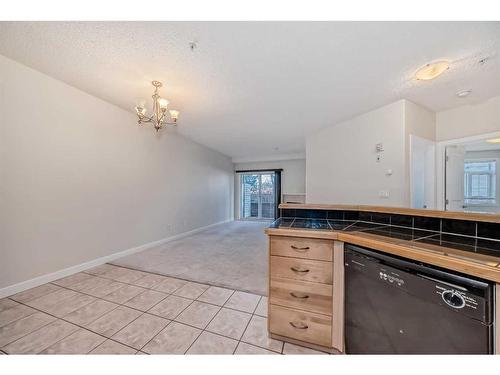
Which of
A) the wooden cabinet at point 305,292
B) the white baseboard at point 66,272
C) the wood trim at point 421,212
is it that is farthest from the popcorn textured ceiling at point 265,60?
the white baseboard at point 66,272

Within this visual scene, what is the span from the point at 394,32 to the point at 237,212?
6.21 metres

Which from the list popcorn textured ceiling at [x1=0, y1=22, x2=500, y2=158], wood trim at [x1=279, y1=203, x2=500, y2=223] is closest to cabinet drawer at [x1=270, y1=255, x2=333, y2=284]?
wood trim at [x1=279, y1=203, x2=500, y2=223]

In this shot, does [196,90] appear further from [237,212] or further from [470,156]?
[470,156]

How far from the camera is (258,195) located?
23.5 ft

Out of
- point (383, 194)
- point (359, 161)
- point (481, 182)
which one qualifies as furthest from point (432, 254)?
point (481, 182)

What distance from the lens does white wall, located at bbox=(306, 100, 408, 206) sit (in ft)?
8.89

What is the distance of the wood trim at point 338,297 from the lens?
114 centimetres

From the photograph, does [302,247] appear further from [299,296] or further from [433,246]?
[433,246]

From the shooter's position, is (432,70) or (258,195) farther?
(258,195)

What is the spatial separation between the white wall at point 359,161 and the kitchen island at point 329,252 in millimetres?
1790

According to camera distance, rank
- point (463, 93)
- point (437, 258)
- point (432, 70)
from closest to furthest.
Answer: point (437, 258)
point (432, 70)
point (463, 93)

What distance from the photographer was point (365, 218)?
4.95 feet

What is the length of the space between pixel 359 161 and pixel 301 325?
112 inches

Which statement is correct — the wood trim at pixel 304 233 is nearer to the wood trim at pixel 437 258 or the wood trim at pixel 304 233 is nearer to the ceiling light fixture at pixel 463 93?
the wood trim at pixel 437 258
